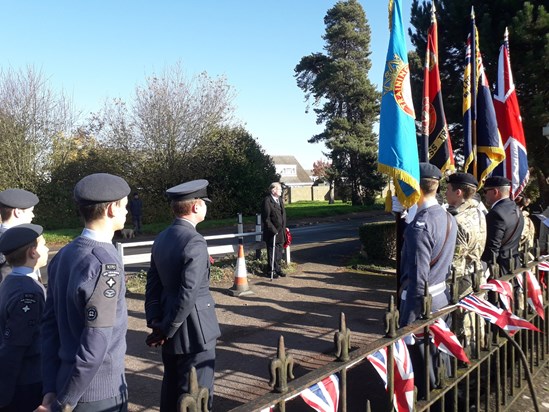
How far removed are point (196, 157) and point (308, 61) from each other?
1856 centimetres

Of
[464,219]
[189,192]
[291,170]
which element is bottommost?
[464,219]

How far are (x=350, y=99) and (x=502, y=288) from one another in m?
37.4

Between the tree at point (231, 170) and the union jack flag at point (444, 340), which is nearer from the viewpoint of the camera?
the union jack flag at point (444, 340)

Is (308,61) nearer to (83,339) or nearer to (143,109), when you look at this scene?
(143,109)

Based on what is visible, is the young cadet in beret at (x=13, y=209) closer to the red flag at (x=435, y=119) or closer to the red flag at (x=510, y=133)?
the red flag at (x=435, y=119)

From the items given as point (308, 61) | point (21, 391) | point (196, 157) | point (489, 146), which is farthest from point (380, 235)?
point (308, 61)

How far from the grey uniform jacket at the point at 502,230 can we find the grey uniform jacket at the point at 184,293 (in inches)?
135

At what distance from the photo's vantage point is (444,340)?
3004 mm

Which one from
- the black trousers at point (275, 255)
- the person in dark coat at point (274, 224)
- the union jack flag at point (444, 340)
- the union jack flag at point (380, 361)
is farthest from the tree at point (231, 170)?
the union jack flag at point (380, 361)

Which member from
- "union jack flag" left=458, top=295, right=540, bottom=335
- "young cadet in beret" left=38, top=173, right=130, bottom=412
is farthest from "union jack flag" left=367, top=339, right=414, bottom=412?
"young cadet in beret" left=38, top=173, right=130, bottom=412

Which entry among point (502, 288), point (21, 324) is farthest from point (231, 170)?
point (21, 324)

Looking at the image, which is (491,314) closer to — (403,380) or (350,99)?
(403,380)

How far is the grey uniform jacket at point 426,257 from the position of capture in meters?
3.70

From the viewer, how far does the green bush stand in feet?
40.2
